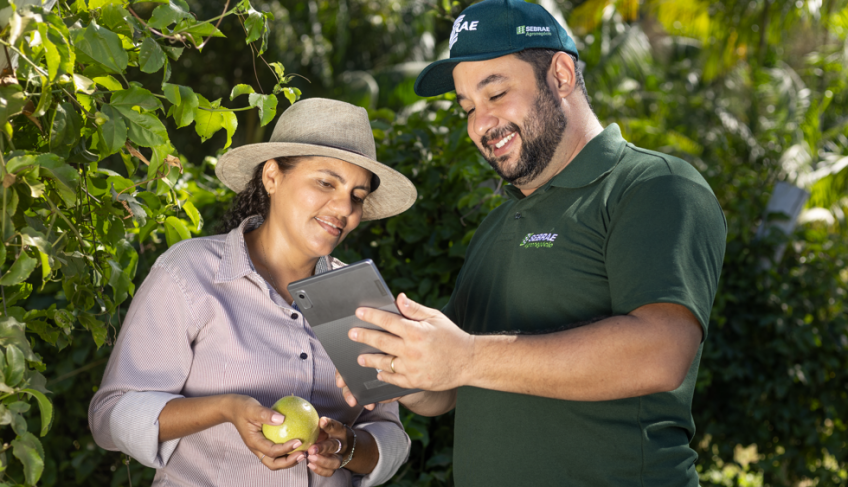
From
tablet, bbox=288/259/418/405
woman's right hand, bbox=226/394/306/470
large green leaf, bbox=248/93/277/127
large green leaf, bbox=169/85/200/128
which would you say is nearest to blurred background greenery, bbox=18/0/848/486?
large green leaf, bbox=248/93/277/127

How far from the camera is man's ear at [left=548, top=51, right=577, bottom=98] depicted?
189cm

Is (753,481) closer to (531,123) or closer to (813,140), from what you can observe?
(813,140)

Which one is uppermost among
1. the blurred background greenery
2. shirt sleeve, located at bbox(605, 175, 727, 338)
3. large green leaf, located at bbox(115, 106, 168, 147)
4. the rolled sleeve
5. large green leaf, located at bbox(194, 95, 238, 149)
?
large green leaf, located at bbox(115, 106, 168, 147)

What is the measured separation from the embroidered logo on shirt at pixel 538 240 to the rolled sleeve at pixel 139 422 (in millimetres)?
1030

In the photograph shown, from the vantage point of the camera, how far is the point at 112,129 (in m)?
1.40

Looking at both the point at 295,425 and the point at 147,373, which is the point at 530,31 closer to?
the point at 295,425

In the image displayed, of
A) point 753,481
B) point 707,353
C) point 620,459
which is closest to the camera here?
point 620,459

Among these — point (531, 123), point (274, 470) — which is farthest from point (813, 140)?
point (274, 470)

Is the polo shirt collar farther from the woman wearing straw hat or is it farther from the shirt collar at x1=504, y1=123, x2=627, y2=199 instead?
the woman wearing straw hat

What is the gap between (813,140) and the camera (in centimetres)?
820

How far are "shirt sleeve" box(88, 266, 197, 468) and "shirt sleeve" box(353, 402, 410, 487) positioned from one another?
0.59m

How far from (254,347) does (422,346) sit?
0.77 metres

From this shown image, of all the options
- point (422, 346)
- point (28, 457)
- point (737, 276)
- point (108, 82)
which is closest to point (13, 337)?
point (28, 457)

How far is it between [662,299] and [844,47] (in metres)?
9.21
